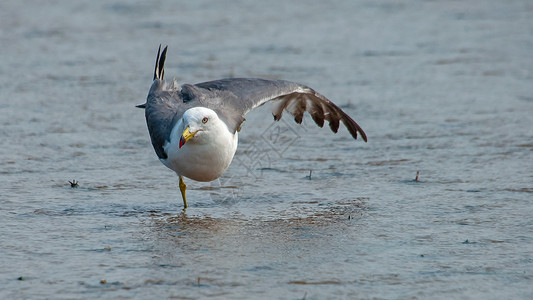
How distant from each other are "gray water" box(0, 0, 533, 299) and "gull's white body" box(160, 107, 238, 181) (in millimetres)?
297

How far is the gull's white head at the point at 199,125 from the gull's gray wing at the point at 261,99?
348mm

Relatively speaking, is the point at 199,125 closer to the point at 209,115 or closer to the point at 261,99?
the point at 209,115

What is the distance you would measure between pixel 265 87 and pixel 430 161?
56.3 inches

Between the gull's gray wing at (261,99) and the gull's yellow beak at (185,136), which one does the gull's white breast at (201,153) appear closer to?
the gull's yellow beak at (185,136)

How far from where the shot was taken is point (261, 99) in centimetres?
678

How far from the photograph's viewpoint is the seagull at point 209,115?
568 centimetres

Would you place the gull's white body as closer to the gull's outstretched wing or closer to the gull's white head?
the gull's white head

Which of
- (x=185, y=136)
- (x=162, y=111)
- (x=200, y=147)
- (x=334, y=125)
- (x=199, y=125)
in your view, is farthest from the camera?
(x=334, y=125)

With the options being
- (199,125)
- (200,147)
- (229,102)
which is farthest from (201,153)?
(229,102)

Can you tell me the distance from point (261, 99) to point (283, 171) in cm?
58

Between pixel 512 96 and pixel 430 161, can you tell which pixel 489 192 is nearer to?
pixel 430 161

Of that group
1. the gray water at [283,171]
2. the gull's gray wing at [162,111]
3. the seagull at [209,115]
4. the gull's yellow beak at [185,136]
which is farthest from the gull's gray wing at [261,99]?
the gull's yellow beak at [185,136]

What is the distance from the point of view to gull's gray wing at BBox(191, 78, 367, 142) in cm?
636

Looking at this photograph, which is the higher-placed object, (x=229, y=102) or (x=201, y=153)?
(x=229, y=102)
